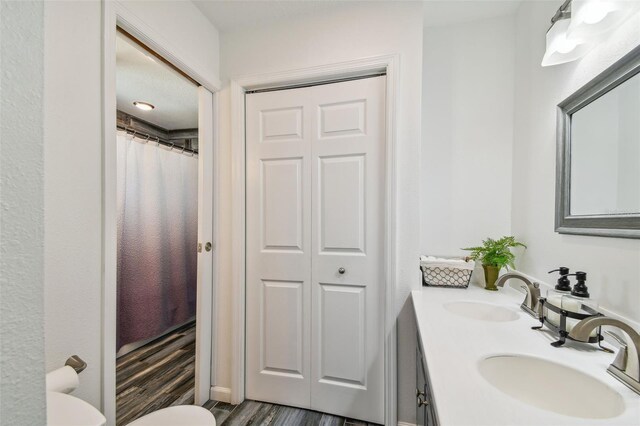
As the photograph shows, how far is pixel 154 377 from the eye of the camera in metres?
2.15

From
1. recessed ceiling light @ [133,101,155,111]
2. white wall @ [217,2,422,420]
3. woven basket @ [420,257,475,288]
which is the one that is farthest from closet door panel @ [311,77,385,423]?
recessed ceiling light @ [133,101,155,111]

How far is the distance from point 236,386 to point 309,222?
1132 mm

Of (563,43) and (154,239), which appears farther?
(154,239)

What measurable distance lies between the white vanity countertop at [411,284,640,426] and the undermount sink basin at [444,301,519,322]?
0.14 ft

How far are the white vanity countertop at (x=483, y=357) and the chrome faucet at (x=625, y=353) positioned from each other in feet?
0.07

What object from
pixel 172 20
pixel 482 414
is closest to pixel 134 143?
pixel 172 20

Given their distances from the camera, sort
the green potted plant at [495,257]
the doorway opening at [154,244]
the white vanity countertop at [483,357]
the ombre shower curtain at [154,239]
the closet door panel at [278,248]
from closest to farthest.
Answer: the white vanity countertop at [483,357] → the green potted plant at [495,257] → the closet door panel at [278,248] → the doorway opening at [154,244] → the ombre shower curtain at [154,239]

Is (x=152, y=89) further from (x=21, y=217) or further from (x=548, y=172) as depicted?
(x=548, y=172)

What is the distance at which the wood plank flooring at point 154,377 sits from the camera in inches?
72.0

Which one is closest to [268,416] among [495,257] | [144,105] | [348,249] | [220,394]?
[220,394]

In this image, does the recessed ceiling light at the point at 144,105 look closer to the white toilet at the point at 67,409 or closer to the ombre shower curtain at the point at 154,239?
the ombre shower curtain at the point at 154,239

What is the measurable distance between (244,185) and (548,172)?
1648 mm

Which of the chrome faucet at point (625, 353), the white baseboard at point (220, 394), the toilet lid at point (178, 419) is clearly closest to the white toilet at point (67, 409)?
the toilet lid at point (178, 419)

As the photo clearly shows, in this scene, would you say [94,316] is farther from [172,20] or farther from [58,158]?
[172,20]
